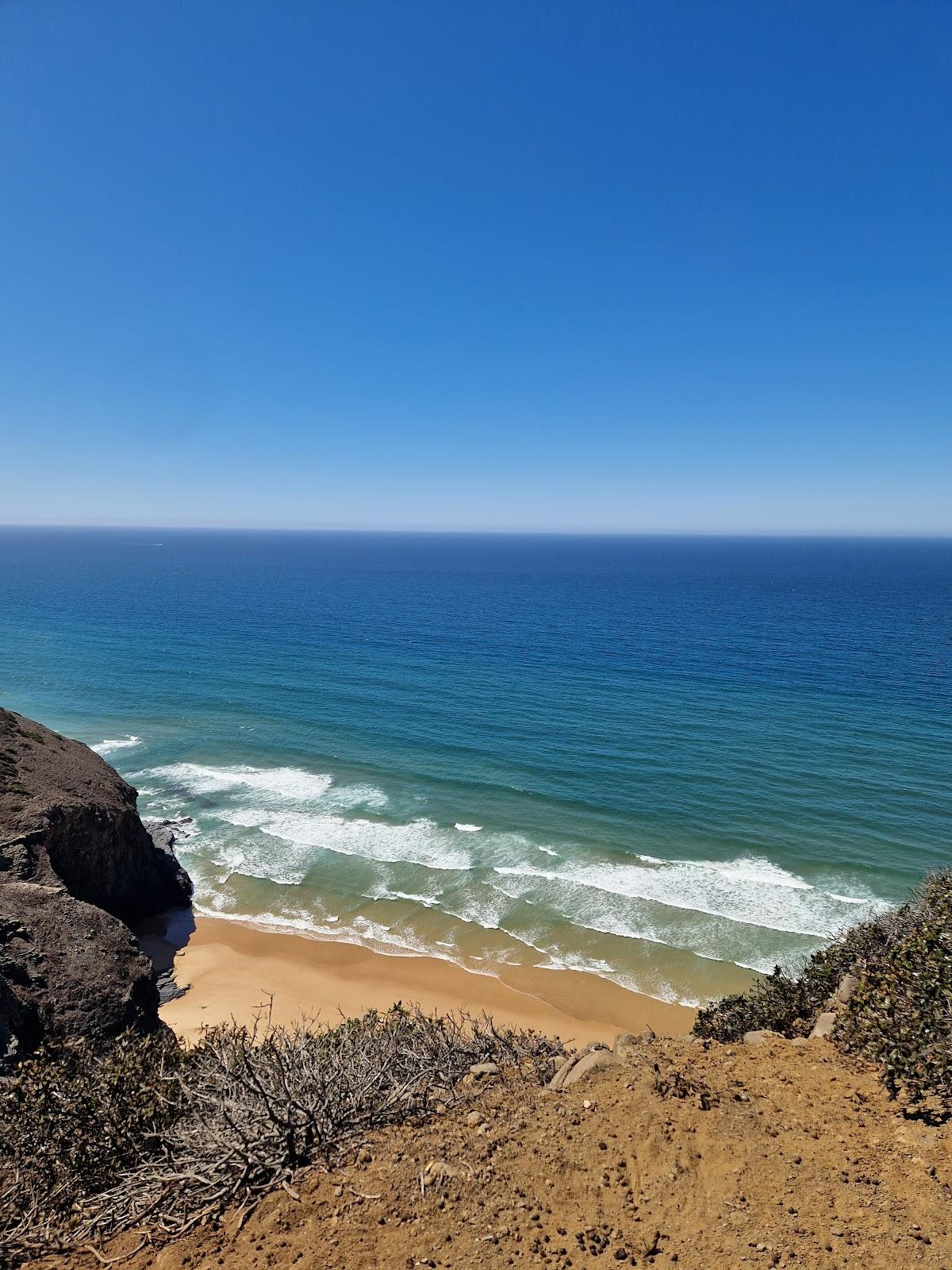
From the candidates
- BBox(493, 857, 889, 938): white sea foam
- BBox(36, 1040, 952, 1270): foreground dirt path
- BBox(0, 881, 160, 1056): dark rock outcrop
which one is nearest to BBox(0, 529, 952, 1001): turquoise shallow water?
BBox(493, 857, 889, 938): white sea foam

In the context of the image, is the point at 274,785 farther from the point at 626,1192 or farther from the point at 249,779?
the point at 626,1192

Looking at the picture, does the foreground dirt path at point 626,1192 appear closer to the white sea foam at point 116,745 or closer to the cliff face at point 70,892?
the cliff face at point 70,892

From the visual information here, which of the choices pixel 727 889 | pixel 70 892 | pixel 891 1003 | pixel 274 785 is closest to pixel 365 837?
pixel 274 785

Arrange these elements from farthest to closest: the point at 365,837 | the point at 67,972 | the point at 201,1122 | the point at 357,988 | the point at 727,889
→ the point at 365,837, the point at 727,889, the point at 357,988, the point at 67,972, the point at 201,1122

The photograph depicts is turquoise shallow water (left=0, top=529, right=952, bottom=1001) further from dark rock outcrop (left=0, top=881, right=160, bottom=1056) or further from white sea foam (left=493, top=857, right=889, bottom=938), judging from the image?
dark rock outcrop (left=0, top=881, right=160, bottom=1056)

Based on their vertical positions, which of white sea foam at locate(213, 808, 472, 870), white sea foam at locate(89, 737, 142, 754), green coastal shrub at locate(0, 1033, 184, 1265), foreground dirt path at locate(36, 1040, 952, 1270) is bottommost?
white sea foam at locate(213, 808, 472, 870)

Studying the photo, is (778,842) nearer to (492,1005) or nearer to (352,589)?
(492,1005)
